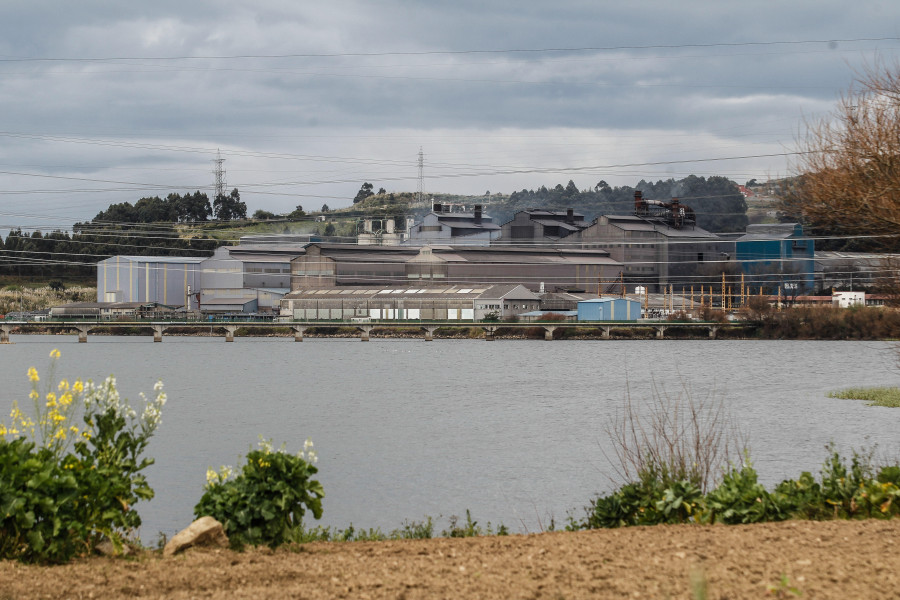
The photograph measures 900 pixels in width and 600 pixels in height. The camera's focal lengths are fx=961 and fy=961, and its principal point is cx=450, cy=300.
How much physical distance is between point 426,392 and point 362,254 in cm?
7416

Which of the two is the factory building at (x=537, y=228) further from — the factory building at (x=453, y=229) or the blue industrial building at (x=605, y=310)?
the blue industrial building at (x=605, y=310)

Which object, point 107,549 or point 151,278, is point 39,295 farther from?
point 107,549

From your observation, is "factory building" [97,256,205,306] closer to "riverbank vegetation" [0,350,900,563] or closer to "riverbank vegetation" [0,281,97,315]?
"riverbank vegetation" [0,281,97,315]

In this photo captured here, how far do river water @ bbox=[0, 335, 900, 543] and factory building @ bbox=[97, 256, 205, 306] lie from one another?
42.8 meters

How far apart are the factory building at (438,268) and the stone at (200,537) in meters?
103

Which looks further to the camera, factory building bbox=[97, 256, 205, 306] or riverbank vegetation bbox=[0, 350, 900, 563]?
factory building bbox=[97, 256, 205, 306]

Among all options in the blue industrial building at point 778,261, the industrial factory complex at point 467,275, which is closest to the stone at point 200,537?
the industrial factory complex at point 467,275

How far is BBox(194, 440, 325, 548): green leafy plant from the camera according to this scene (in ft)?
31.3

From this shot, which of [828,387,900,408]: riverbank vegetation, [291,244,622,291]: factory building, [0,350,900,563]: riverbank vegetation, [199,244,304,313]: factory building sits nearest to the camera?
[0,350,900,563]: riverbank vegetation

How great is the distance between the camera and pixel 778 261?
384 feet

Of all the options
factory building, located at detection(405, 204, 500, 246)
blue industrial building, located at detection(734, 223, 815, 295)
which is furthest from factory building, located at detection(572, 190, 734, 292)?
factory building, located at detection(405, 204, 500, 246)

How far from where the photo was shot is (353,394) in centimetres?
4481

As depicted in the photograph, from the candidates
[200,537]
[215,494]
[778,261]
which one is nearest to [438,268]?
[778,261]

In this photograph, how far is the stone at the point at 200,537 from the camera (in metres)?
9.29
